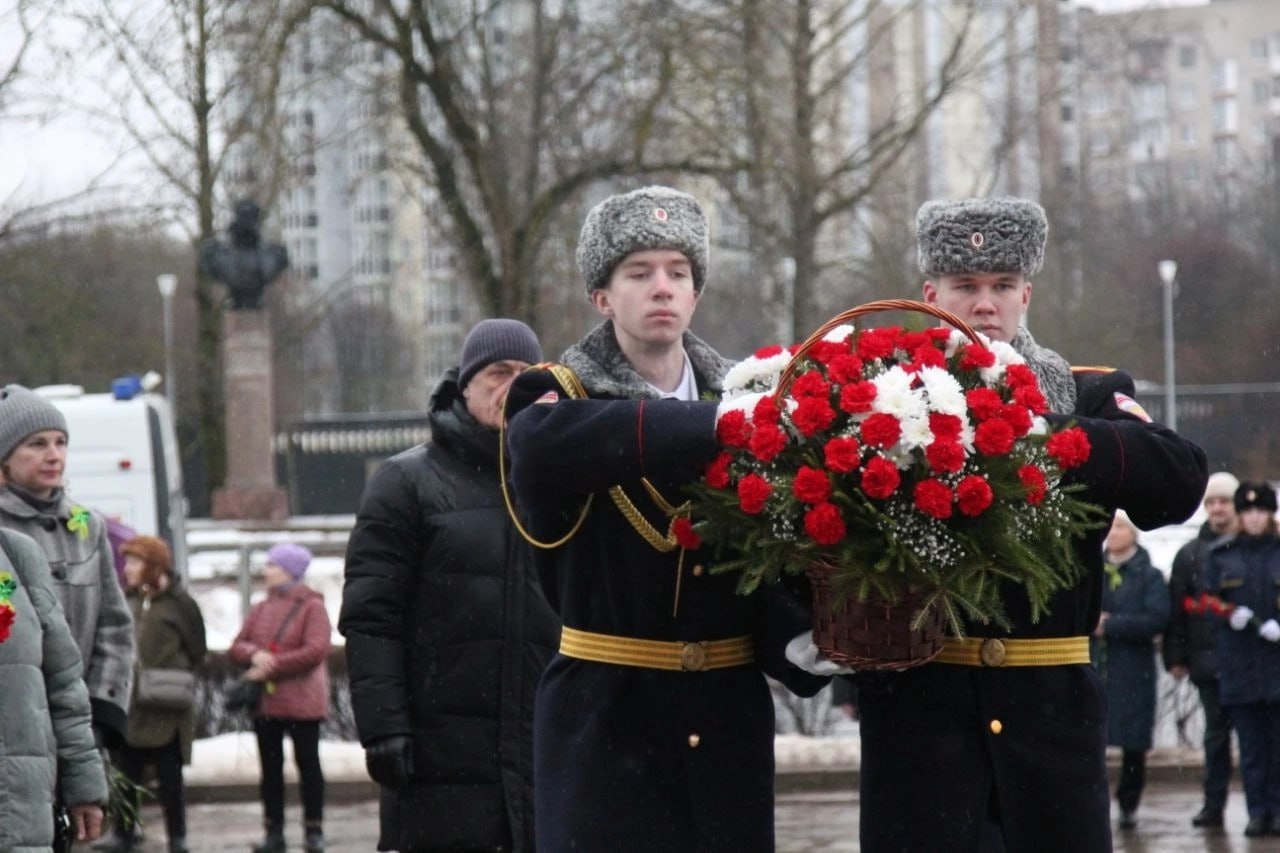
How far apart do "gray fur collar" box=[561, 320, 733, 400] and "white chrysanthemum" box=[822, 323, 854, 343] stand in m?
0.45

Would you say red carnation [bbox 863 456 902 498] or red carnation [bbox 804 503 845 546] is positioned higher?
red carnation [bbox 863 456 902 498]

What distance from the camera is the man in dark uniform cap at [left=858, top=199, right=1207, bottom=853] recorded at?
4418 millimetres

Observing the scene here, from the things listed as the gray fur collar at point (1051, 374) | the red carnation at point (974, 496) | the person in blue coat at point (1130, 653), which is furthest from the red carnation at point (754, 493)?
the person in blue coat at point (1130, 653)

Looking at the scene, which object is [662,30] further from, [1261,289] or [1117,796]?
[1261,289]

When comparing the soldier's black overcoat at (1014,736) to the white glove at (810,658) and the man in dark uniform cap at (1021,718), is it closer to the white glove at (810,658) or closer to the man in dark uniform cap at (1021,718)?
the man in dark uniform cap at (1021,718)

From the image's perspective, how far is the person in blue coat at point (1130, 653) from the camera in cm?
1154

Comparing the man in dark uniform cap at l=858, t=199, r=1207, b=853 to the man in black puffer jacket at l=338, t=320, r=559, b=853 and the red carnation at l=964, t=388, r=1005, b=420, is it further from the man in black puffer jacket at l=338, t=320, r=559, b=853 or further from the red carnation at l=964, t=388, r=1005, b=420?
the man in black puffer jacket at l=338, t=320, r=559, b=853

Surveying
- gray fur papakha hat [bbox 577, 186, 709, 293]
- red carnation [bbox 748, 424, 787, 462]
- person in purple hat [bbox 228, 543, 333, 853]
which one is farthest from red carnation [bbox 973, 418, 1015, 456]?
person in purple hat [bbox 228, 543, 333, 853]

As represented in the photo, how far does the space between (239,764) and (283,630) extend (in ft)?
7.59

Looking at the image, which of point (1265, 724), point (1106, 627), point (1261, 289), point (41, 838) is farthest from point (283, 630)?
point (1261, 289)

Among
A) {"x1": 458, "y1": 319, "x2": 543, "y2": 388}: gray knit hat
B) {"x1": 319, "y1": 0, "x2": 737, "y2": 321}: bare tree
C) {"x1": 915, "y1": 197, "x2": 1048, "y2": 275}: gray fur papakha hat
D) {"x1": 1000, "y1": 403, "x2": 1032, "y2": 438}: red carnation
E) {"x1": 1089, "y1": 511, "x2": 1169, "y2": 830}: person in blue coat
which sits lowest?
{"x1": 1089, "y1": 511, "x2": 1169, "y2": 830}: person in blue coat

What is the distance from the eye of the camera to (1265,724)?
11219 mm

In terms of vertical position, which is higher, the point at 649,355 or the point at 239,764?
the point at 649,355

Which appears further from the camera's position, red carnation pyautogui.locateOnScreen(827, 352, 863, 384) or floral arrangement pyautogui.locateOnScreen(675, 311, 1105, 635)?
red carnation pyautogui.locateOnScreen(827, 352, 863, 384)
